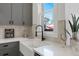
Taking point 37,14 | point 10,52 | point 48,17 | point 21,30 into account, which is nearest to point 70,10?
point 48,17

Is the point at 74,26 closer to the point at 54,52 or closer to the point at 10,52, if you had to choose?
the point at 54,52

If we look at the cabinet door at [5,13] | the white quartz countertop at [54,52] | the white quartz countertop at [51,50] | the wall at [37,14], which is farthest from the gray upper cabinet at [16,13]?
the white quartz countertop at [54,52]

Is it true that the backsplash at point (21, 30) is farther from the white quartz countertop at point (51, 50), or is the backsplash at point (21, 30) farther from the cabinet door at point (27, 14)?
the white quartz countertop at point (51, 50)

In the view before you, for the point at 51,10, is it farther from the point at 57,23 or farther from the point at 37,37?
the point at 37,37

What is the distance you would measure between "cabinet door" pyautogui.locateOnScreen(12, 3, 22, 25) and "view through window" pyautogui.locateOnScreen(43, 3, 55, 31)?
0.84 meters

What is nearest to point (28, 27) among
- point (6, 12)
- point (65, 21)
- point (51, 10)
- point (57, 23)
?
point (6, 12)

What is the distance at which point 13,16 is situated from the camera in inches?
118

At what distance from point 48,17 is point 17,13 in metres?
1.07

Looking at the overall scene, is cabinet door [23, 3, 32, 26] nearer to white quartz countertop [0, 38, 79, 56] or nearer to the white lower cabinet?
the white lower cabinet

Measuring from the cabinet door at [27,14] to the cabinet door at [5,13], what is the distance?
0.46 meters

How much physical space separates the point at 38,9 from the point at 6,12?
917mm

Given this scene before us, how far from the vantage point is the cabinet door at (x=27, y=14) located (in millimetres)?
3166

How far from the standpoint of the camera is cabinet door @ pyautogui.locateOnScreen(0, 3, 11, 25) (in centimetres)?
284

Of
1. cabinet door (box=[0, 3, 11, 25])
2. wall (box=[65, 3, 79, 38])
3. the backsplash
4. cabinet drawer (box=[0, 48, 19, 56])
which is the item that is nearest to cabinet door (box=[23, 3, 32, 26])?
the backsplash
